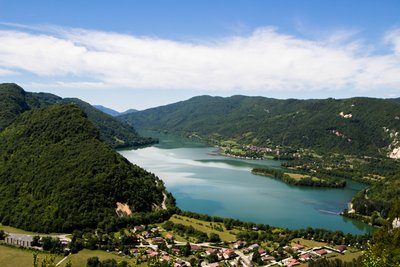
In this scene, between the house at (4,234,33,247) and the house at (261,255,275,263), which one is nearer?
the house at (261,255,275,263)

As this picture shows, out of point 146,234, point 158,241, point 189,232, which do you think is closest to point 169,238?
point 158,241

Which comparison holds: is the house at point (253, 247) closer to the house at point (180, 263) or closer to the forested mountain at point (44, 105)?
the house at point (180, 263)

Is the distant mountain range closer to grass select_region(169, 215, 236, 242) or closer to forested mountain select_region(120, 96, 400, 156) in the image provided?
grass select_region(169, 215, 236, 242)

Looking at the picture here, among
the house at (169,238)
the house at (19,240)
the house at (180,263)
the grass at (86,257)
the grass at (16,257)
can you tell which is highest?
the house at (169,238)

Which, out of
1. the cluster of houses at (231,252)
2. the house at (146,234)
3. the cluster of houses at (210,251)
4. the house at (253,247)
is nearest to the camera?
the cluster of houses at (231,252)

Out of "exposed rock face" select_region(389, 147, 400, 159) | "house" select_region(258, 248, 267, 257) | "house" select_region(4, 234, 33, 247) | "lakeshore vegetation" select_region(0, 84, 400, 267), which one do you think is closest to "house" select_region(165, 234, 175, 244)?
"lakeshore vegetation" select_region(0, 84, 400, 267)

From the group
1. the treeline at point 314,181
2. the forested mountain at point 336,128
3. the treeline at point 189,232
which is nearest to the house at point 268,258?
the treeline at point 189,232

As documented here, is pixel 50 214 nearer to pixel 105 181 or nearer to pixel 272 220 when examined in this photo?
pixel 105 181
